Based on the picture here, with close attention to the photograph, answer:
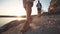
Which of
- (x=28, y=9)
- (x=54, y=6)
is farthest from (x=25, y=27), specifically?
(x=54, y=6)

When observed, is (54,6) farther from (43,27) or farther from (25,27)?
(25,27)

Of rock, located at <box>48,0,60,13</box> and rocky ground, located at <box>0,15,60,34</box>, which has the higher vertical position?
rock, located at <box>48,0,60,13</box>

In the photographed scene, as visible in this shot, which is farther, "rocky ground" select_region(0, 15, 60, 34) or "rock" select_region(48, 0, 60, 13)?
"rock" select_region(48, 0, 60, 13)

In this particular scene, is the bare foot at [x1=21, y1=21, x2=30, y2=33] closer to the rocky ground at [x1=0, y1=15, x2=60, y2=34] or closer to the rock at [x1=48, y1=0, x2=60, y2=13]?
the rocky ground at [x1=0, y1=15, x2=60, y2=34]

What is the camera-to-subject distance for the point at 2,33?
119 cm

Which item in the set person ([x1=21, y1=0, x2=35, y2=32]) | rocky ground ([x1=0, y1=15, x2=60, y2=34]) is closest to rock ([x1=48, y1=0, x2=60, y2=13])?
rocky ground ([x1=0, y1=15, x2=60, y2=34])

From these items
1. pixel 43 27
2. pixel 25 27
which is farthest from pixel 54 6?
pixel 25 27

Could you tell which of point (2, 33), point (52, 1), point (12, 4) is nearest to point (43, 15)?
point (52, 1)

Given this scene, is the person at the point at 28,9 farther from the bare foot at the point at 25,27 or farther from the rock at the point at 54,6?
the rock at the point at 54,6

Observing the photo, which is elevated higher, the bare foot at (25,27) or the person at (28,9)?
the person at (28,9)

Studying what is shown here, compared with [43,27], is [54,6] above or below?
above

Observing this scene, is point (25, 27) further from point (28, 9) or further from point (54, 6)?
point (54, 6)

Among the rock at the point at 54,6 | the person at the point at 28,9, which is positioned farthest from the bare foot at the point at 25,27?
the rock at the point at 54,6

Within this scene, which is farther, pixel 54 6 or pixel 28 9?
pixel 54 6
